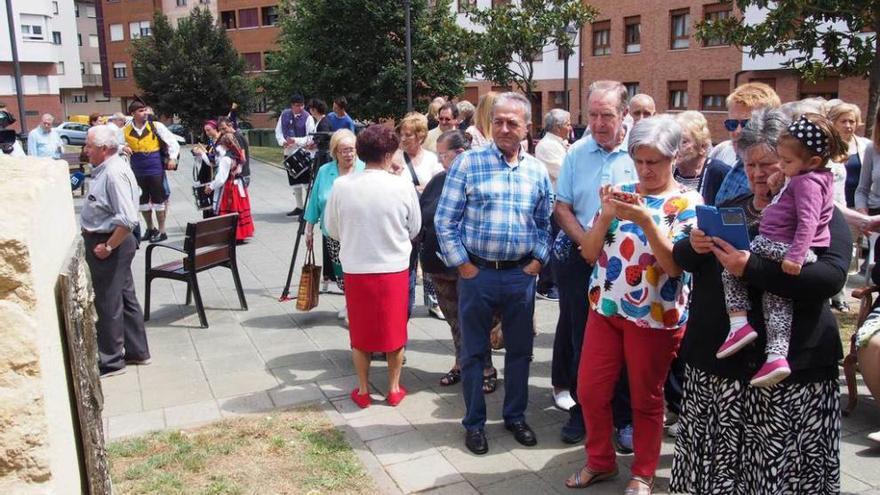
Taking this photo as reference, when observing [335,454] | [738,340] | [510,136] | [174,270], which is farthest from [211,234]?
[738,340]

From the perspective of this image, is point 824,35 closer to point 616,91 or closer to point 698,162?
point 698,162

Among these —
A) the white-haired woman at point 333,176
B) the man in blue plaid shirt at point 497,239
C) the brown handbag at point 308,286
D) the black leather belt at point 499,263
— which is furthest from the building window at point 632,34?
the black leather belt at point 499,263

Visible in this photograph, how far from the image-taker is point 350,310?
15.8 ft

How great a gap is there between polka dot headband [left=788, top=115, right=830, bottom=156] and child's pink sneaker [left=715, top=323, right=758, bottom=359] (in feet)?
2.26

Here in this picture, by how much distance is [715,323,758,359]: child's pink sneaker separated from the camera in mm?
2748

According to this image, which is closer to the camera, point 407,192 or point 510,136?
point 510,136

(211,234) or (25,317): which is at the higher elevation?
(25,317)

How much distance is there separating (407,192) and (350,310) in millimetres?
850

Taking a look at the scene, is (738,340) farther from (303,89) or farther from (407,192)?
(303,89)

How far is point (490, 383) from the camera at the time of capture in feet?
16.6

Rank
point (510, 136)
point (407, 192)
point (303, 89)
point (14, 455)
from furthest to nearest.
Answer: point (303, 89) → point (407, 192) → point (510, 136) → point (14, 455)

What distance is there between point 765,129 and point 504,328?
1.76 m

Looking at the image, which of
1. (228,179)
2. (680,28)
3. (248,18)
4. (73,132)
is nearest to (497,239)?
(228,179)

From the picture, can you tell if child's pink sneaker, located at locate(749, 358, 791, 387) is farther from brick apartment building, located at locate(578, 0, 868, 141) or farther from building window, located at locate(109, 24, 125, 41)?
building window, located at locate(109, 24, 125, 41)
